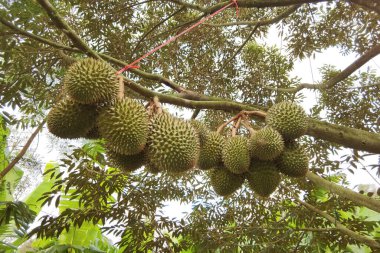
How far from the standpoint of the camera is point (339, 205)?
116 inches

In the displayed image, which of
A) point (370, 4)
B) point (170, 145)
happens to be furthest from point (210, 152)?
point (370, 4)

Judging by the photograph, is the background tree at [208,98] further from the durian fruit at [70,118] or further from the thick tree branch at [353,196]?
the durian fruit at [70,118]

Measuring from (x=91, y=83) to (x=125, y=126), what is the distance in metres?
0.21

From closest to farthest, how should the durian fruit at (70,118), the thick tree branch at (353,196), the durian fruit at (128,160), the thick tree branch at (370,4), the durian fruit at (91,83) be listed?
1. the durian fruit at (91,83)
2. the durian fruit at (70,118)
3. the durian fruit at (128,160)
4. the thick tree branch at (353,196)
5. the thick tree branch at (370,4)

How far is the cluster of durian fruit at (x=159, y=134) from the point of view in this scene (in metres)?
1.38

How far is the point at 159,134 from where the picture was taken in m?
1.41

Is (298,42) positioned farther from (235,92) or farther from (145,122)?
(145,122)

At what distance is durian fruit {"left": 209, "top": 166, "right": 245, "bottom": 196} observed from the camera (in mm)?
1802

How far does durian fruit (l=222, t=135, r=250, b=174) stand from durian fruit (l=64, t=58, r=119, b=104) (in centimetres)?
61

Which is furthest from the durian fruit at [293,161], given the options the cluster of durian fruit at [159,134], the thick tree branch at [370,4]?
the thick tree branch at [370,4]

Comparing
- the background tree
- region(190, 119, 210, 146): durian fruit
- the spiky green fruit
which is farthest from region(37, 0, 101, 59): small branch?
Answer: region(190, 119, 210, 146): durian fruit

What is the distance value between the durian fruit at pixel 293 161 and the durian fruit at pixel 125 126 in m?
0.80

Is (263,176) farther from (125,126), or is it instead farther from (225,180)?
(125,126)

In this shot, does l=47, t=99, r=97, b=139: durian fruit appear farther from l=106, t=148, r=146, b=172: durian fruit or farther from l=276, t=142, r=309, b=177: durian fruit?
l=276, t=142, r=309, b=177: durian fruit
